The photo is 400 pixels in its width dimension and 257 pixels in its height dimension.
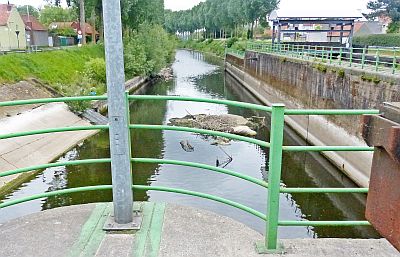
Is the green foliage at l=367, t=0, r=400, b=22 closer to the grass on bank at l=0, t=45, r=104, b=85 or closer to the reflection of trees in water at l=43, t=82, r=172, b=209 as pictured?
the grass on bank at l=0, t=45, r=104, b=85

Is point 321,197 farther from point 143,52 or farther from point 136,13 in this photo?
point 136,13

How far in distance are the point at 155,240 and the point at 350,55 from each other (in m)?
13.5

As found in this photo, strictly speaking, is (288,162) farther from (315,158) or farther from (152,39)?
(152,39)

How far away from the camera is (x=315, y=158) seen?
45.7ft

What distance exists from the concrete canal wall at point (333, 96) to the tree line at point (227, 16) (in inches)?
1036

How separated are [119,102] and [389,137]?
1924 millimetres

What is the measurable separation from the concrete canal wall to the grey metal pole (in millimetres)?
7029

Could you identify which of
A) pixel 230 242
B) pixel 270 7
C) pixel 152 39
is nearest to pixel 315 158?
pixel 230 242

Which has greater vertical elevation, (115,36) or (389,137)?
(115,36)

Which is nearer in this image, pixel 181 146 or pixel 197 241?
pixel 197 241

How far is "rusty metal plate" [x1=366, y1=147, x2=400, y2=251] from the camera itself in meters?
1.43

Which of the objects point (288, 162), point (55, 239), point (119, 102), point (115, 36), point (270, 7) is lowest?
point (288, 162)

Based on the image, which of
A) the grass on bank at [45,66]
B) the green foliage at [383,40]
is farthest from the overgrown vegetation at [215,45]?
the grass on bank at [45,66]

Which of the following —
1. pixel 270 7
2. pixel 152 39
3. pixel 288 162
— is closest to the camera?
pixel 288 162
